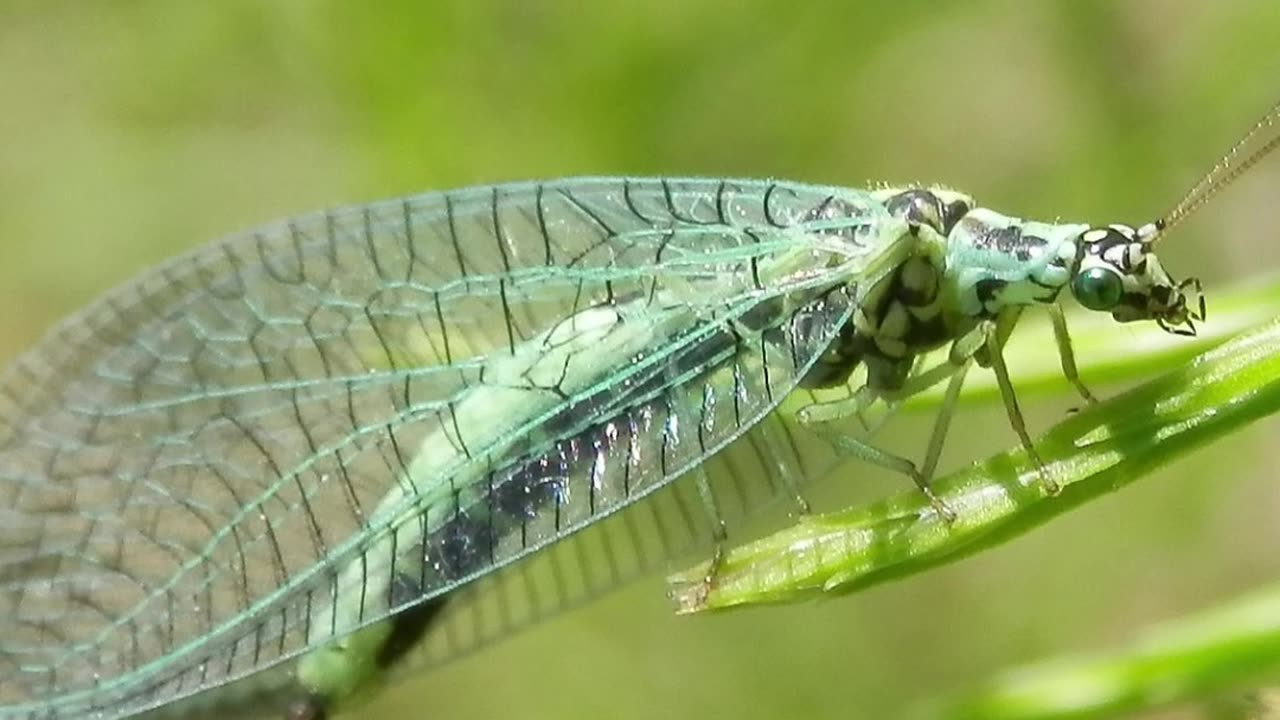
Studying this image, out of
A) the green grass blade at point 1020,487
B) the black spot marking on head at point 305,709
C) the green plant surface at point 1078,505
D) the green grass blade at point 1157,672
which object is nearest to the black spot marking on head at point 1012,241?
the green plant surface at point 1078,505

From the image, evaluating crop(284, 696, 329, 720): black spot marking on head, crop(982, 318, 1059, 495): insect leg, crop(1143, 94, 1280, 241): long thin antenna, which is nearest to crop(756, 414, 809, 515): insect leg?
crop(982, 318, 1059, 495): insect leg

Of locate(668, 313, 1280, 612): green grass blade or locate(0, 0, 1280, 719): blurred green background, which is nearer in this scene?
locate(668, 313, 1280, 612): green grass blade

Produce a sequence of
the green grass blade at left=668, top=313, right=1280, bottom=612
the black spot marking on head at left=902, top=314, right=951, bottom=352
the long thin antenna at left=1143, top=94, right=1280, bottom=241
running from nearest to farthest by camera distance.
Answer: the green grass blade at left=668, top=313, right=1280, bottom=612 < the long thin antenna at left=1143, top=94, right=1280, bottom=241 < the black spot marking on head at left=902, top=314, right=951, bottom=352

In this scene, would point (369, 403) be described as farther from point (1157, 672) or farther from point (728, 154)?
point (728, 154)

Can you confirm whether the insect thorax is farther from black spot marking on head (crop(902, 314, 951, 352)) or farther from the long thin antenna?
the long thin antenna

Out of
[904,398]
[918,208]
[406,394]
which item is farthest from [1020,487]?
[406,394]

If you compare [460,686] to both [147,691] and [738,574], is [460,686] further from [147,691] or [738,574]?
[738,574]

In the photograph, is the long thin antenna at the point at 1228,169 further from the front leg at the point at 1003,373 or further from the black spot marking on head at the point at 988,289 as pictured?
the black spot marking on head at the point at 988,289

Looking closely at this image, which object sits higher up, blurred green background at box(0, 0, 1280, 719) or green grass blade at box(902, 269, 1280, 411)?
blurred green background at box(0, 0, 1280, 719)
